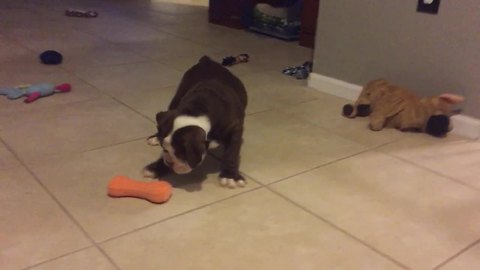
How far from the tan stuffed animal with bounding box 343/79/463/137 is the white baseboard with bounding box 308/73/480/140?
0.15 feet

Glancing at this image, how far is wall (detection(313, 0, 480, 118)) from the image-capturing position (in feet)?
5.77

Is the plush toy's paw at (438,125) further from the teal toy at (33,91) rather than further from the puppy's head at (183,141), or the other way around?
the teal toy at (33,91)

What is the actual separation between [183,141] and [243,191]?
26cm

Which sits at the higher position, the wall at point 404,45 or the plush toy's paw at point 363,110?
the wall at point 404,45

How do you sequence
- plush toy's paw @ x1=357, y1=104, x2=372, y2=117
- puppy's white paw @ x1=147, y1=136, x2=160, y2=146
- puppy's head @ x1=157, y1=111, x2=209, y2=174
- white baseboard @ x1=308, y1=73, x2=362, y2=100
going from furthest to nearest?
white baseboard @ x1=308, y1=73, x2=362, y2=100 < plush toy's paw @ x1=357, y1=104, x2=372, y2=117 < puppy's white paw @ x1=147, y1=136, x2=160, y2=146 < puppy's head @ x1=157, y1=111, x2=209, y2=174

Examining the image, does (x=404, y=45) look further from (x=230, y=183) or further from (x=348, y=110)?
(x=230, y=183)

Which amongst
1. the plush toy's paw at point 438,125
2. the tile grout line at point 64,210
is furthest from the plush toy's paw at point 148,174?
the plush toy's paw at point 438,125

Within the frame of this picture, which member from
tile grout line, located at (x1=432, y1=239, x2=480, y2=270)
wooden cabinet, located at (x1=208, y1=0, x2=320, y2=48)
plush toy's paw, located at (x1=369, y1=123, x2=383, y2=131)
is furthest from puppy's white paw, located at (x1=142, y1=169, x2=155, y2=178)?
wooden cabinet, located at (x1=208, y1=0, x2=320, y2=48)

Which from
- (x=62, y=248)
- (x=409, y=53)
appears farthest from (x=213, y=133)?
(x=409, y=53)

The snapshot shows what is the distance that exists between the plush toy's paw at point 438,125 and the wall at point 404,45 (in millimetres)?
113

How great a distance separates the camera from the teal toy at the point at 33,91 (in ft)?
6.33

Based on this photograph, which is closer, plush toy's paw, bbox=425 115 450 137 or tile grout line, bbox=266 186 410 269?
tile grout line, bbox=266 186 410 269

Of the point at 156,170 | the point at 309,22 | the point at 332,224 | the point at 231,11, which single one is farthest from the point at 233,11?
the point at 332,224

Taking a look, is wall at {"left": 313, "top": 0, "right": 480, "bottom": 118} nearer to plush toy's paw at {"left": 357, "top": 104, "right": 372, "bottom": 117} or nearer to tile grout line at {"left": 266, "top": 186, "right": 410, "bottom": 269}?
plush toy's paw at {"left": 357, "top": 104, "right": 372, "bottom": 117}
